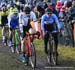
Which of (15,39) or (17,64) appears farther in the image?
(15,39)

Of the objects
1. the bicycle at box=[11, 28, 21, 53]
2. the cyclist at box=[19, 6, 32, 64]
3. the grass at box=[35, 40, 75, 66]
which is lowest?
the grass at box=[35, 40, 75, 66]

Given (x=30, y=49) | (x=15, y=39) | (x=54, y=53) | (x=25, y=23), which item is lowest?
(x=54, y=53)

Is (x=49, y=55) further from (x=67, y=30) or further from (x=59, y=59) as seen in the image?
(x=67, y=30)

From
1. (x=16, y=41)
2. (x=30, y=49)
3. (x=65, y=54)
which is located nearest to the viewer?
(x=30, y=49)

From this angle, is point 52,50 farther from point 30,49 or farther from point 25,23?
point 25,23

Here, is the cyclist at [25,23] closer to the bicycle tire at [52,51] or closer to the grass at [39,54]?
the grass at [39,54]

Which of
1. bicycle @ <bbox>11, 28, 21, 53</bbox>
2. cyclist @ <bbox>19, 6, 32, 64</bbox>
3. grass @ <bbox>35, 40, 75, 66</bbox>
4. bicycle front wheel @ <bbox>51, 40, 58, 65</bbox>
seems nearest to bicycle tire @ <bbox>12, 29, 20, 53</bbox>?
bicycle @ <bbox>11, 28, 21, 53</bbox>

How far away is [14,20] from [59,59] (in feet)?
11.5

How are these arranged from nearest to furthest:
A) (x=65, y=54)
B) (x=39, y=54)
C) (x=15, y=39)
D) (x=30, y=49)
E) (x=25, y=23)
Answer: (x=30, y=49) < (x=25, y=23) < (x=65, y=54) < (x=39, y=54) < (x=15, y=39)

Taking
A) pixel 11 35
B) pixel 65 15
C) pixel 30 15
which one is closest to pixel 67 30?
pixel 65 15

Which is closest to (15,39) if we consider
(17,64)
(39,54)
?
(39,54)

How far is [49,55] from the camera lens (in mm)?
15469

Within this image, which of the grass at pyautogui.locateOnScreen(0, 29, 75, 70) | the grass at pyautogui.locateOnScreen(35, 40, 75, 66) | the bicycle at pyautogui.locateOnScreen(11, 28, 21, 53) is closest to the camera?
the grass at pyautogui.locateOnScreen(0, 29, 75, 70)

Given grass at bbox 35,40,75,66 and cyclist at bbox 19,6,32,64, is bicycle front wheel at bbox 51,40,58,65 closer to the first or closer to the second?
grass at bbox 35,40,75,66
